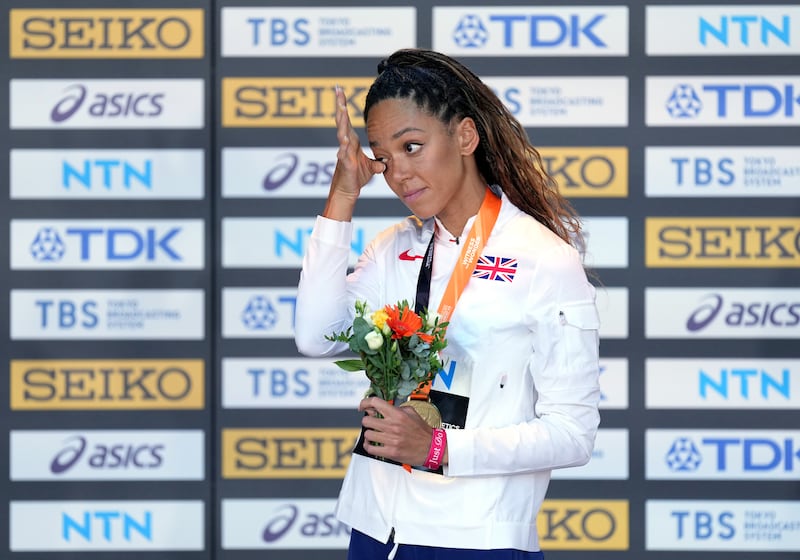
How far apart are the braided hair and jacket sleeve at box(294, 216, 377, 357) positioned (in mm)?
241

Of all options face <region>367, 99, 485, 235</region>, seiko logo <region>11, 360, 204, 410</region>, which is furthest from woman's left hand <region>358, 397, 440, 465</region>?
seiko logo <region>11, 360, 204, 410</region>

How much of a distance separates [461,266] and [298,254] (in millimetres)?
2024

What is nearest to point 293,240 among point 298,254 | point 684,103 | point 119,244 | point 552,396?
point 298,254

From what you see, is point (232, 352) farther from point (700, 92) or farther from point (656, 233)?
point (700, 92)

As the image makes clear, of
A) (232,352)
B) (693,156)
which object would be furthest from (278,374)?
(693,156)

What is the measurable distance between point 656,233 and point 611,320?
378mm

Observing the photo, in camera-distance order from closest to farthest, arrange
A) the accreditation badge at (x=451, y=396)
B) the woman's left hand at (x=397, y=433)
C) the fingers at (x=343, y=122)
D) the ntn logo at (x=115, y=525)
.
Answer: the woman's left hand at (x=397, y=433) → the accreditation badge at (x=451, y=396) → the fingers at (x=343, y=122) → the ntn logo at (x=115, y=525)

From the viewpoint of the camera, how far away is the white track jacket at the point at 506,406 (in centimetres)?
162

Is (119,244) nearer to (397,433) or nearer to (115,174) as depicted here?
(115,174)

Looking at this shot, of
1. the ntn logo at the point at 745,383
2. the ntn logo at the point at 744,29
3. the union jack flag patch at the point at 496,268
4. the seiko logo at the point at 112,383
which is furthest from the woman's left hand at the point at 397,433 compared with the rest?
the ntn logo at the point at 744,29

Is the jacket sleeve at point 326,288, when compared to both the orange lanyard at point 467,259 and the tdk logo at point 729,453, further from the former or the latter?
the tdk logo at point 729,453

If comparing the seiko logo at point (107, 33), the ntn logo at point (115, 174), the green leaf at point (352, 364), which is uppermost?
the seiko logo at point (107, 33)

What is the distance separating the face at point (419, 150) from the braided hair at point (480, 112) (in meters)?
0.02

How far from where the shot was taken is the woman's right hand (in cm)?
183
